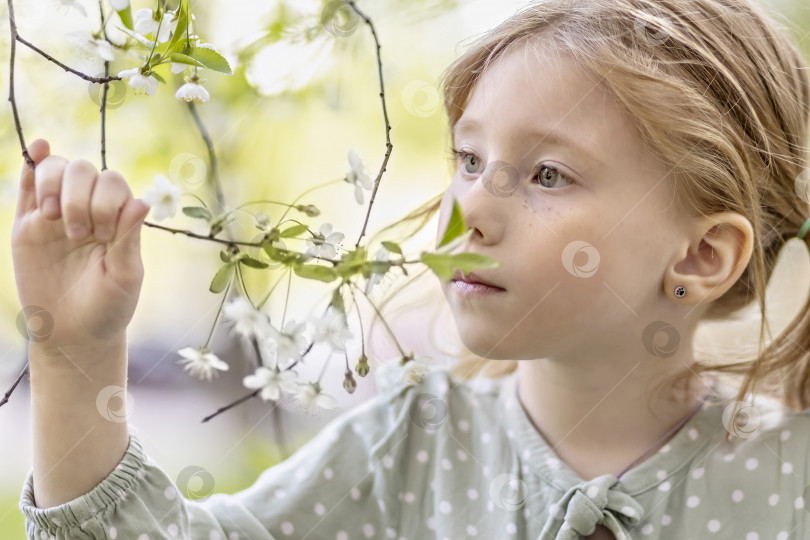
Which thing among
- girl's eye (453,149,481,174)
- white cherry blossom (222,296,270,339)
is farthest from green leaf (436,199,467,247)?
girl's eye (453,149,481,174)

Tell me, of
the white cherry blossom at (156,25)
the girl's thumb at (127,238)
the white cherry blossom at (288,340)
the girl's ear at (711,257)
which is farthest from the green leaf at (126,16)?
the girl's ear at (711,257)

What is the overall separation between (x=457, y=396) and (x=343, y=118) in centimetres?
43

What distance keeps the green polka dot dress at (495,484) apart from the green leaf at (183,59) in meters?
0.43

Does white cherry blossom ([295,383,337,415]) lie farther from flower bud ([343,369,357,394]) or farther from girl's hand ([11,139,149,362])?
girl's hand ([11,139,149,362])

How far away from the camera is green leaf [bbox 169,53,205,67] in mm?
518

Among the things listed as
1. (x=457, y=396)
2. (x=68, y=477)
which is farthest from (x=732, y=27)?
(x=68, y=477)

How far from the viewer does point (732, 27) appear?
0.84 meters

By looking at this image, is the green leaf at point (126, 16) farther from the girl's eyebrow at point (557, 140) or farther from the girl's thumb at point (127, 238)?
the girl's eyebrow at point (557, 140)

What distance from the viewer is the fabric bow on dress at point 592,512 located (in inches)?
32.4

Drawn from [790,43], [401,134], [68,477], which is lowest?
[68,477]

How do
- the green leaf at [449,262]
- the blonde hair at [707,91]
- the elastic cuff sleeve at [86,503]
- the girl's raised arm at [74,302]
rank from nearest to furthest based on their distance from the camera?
the green leaf at [449,262] → the girl's raised arm at [74,302] → the elastic cuff sleeve at [86,503] → the blonde hair at [707,91]

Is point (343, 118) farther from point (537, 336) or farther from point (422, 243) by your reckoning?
point (537, 336)

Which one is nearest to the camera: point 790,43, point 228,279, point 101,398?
point 228,279

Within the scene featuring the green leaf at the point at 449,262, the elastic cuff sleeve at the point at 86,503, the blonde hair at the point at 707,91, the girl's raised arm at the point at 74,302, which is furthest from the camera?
the blonde hair at the point at 707,91
